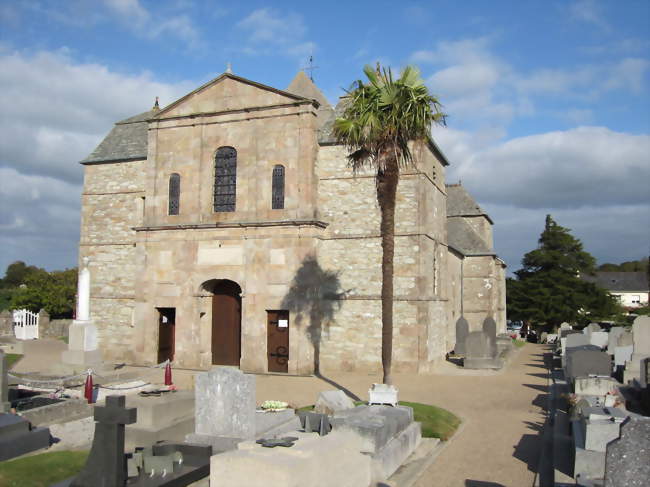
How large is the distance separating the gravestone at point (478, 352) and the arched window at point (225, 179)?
11.3 m

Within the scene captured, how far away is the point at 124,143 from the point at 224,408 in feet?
65.3

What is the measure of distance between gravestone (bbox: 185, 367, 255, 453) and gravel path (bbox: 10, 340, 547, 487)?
10.5 ft

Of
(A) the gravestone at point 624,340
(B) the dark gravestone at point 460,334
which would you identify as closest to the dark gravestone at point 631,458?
(A) the gravestone at point 624,340

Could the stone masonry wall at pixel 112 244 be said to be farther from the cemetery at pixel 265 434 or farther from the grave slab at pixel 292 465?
the grave slab at pixel 292 465

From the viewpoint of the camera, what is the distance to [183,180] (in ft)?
78.6

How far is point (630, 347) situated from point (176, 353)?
1691 centimetres

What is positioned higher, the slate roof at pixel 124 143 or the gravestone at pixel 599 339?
the slate roof at pixel 124 143

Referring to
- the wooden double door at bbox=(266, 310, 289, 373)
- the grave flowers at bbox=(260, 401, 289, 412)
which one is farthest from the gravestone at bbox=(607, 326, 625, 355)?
the grave flowers at bbox=(260, 401, 289, 412)

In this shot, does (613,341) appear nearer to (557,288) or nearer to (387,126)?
(387,126)

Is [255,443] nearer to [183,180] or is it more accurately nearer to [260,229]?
[260,229]

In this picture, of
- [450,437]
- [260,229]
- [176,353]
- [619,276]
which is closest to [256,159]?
[260,229]

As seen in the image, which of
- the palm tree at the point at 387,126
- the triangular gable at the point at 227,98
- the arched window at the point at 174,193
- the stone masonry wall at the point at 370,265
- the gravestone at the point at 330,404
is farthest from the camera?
the arched window at the point at 174,193

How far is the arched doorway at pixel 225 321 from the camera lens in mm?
23219

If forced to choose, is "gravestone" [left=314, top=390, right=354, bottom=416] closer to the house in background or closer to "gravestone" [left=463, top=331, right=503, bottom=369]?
"gravestone" [left=463, top=331, right=503, bottom=369]
